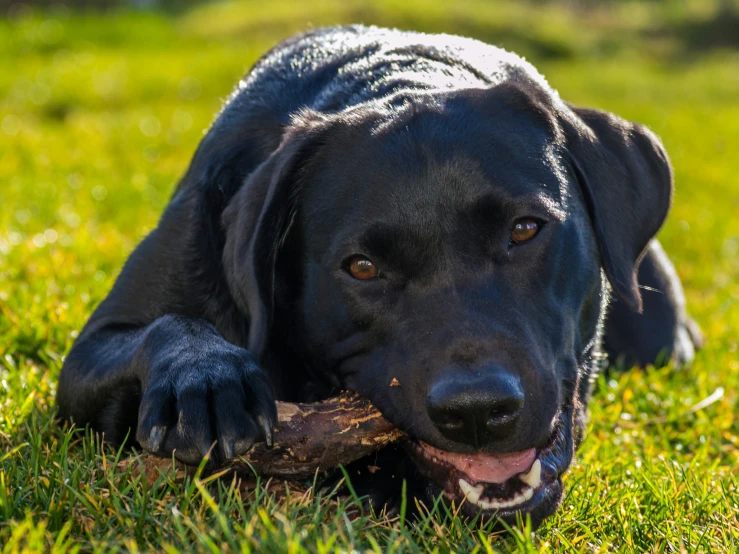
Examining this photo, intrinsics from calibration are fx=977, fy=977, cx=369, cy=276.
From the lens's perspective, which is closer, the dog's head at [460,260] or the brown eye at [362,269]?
the dog's head at [460,260]

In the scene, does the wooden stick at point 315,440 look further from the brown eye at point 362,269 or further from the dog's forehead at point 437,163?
the dog's forehead at point 437,163

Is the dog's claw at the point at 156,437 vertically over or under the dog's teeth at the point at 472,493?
over

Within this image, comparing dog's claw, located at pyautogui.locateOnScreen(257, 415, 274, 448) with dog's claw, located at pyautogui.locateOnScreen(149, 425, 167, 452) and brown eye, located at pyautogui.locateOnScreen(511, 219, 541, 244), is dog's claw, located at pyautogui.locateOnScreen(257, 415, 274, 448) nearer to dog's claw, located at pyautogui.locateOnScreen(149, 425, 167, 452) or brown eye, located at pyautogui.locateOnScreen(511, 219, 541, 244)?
dog's claw, located at pyautogui.locateOnScreen(149, 425, 167, 452)

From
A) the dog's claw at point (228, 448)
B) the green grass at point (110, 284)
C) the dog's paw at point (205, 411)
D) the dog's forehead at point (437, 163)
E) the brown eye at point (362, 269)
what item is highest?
the dog's forehead at point (437, 163)

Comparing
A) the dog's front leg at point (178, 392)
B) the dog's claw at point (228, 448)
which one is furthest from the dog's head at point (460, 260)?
the dog's claw at point (228, 448)

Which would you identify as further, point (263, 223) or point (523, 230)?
point (263, 223)

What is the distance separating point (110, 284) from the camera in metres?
4.77

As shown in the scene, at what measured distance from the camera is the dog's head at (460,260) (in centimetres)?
260

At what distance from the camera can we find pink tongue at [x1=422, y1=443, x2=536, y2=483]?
2.68 m

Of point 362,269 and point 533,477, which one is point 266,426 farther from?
point 533,477

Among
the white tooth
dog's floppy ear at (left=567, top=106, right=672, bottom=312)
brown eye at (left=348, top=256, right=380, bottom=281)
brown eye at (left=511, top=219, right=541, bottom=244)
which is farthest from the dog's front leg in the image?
dog's floppy ear at (left=567, top=106, right=672, bottom=312)

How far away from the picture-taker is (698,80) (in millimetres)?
20203

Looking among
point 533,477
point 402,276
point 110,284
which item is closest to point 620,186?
point 402,276

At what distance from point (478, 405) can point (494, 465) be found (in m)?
0.35
